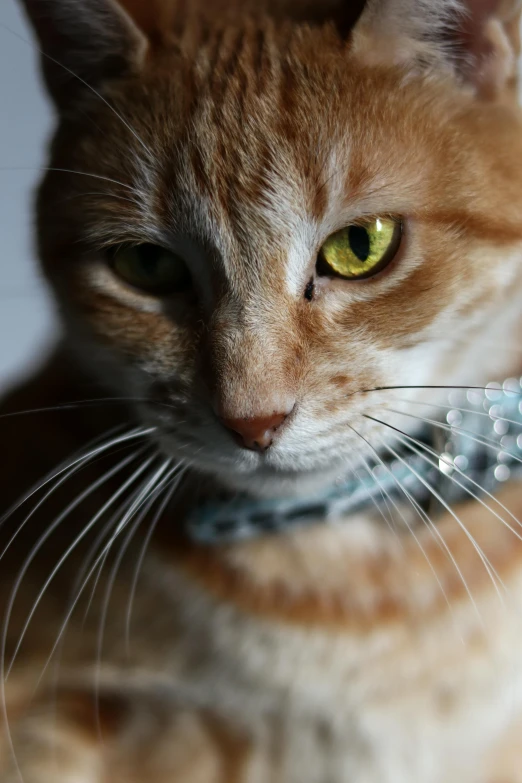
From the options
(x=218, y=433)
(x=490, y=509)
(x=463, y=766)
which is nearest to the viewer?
(x=218, y=433)

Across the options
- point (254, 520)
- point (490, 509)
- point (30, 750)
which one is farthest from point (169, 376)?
point (30, 750)

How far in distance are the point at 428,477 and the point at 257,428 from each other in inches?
8.3

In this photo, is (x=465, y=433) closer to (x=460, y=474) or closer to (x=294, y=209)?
(x=460, y=474)

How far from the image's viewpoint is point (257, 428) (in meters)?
0.51

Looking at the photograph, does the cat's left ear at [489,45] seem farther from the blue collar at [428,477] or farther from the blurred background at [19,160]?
the blurred background at [19,160]

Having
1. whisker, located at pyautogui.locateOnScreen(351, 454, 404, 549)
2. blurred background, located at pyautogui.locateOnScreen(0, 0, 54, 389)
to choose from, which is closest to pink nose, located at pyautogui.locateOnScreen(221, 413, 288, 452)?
whisker, located at pyautogui.locateOnScreen(351, 454, 404, 549)

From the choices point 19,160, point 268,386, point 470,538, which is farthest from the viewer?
point 19,160

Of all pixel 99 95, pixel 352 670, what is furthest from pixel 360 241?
pixel 352 670

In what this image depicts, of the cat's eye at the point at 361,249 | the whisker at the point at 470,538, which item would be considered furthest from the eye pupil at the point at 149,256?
the whisker at the point at 470,538

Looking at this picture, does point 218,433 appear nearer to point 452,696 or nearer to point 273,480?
point 273,480

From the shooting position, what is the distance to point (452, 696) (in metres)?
0.68

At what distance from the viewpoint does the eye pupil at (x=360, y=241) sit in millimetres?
539

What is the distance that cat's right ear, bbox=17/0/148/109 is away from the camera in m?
Answer: 0.56

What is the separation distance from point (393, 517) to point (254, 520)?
0.13 meters
